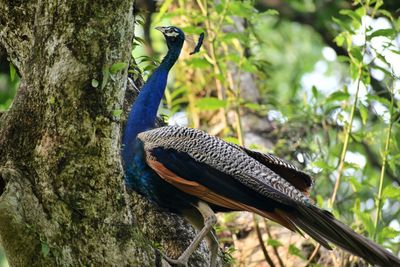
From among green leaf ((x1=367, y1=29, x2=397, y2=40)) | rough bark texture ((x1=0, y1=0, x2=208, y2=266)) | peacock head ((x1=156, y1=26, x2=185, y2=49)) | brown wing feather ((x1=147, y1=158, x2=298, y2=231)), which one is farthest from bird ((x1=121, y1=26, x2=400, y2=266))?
green leaf ((x1=367, y1=29, x2=397, y2=40))

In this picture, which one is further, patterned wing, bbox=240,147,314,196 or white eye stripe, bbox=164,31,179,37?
white eye stripe, bbox=164,31,179,37

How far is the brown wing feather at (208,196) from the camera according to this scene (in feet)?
14.1

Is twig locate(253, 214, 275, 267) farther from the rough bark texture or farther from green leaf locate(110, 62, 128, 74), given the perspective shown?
green leaf locate(110, 62, 128, 74)

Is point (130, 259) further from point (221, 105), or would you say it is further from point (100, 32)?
point (221, 105)

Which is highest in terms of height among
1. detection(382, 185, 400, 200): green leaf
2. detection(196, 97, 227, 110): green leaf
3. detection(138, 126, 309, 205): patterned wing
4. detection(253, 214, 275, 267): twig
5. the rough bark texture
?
the rough bark texture

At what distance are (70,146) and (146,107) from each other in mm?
1272

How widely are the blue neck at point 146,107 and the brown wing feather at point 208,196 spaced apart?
27cm

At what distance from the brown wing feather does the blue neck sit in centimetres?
27

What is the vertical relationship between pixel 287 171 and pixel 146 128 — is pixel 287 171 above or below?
below

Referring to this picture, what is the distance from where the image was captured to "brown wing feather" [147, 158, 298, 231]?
4.30 meters

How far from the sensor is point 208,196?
4367mm

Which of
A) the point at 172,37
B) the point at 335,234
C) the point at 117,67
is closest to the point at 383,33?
the point at 172,37

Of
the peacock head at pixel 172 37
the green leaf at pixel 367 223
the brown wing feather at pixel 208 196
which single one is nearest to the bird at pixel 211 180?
the brown wing feather at pixel 208 196

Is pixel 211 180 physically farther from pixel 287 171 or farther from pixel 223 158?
pixel 287 171
